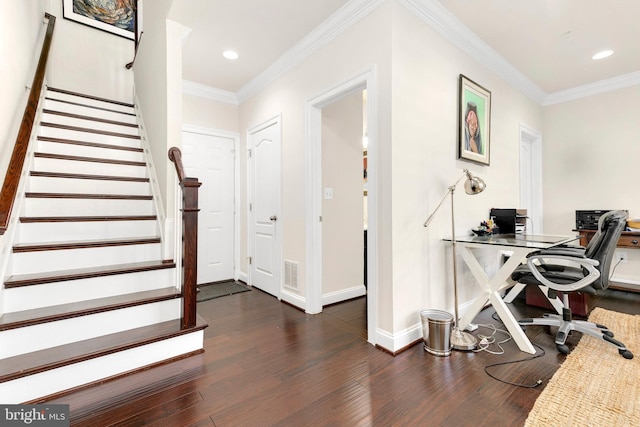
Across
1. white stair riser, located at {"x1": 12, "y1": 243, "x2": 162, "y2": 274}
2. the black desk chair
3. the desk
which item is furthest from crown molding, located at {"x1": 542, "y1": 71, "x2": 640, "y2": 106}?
white stair riser, located at {"x1": 12, "y1": 243, "x2": 162, "y2": 274}

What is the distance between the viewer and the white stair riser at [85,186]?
2486 millimetres

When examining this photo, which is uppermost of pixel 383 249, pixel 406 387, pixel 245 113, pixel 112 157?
pixel 245 113

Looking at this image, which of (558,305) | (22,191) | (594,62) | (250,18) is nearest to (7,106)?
(22,191)

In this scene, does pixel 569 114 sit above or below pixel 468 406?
above

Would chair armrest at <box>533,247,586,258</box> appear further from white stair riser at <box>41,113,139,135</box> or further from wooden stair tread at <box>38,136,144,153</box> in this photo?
white stair riser at <box>41,113,139,135</box>

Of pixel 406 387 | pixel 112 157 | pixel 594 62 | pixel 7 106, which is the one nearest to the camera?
pixel 406 387

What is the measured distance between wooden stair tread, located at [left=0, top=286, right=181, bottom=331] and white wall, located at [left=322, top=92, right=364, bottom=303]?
1.59 m

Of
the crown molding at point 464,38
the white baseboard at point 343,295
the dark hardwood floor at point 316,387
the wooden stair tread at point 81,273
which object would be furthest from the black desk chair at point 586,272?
the wooden stair tread at point 81,273

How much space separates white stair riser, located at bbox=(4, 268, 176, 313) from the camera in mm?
1772

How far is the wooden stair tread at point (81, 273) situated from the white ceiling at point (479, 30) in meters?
2.00

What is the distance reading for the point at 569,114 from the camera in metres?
4.14

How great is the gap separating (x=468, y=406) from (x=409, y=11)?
2652mm

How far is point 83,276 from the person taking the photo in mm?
1961

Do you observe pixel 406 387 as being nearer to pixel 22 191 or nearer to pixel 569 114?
pixel 22 191
